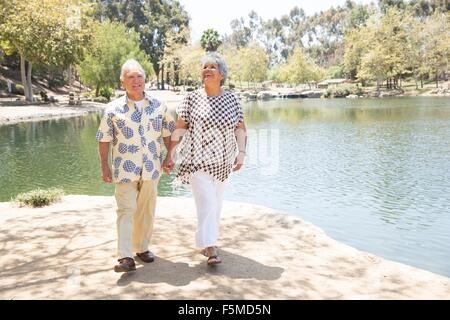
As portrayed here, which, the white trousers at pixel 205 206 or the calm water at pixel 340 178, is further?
the calm water at pixel 340 178

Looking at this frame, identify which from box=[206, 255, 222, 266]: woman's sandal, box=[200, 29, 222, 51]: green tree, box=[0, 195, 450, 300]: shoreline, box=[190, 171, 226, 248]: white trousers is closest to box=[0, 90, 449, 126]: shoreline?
box=[0, 195, 450, 300]: shoreline

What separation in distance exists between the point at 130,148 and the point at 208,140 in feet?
2.10

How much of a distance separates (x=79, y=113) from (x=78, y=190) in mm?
24756

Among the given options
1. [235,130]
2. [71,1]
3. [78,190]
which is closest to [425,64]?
[71,1]

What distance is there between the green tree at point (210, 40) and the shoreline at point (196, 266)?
209ft

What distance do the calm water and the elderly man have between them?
3.83 m

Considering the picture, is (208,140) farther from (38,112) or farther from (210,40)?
(210,40)

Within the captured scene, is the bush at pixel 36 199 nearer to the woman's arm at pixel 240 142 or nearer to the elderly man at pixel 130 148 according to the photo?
the elderly man at pixel 130 148

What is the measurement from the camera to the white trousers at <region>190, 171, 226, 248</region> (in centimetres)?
413

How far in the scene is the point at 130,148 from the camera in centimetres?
402

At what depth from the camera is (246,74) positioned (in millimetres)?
72000

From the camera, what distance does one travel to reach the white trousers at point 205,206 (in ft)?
13.5

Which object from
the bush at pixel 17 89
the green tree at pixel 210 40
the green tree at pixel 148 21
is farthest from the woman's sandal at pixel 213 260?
the green tree at pixel 148 21
